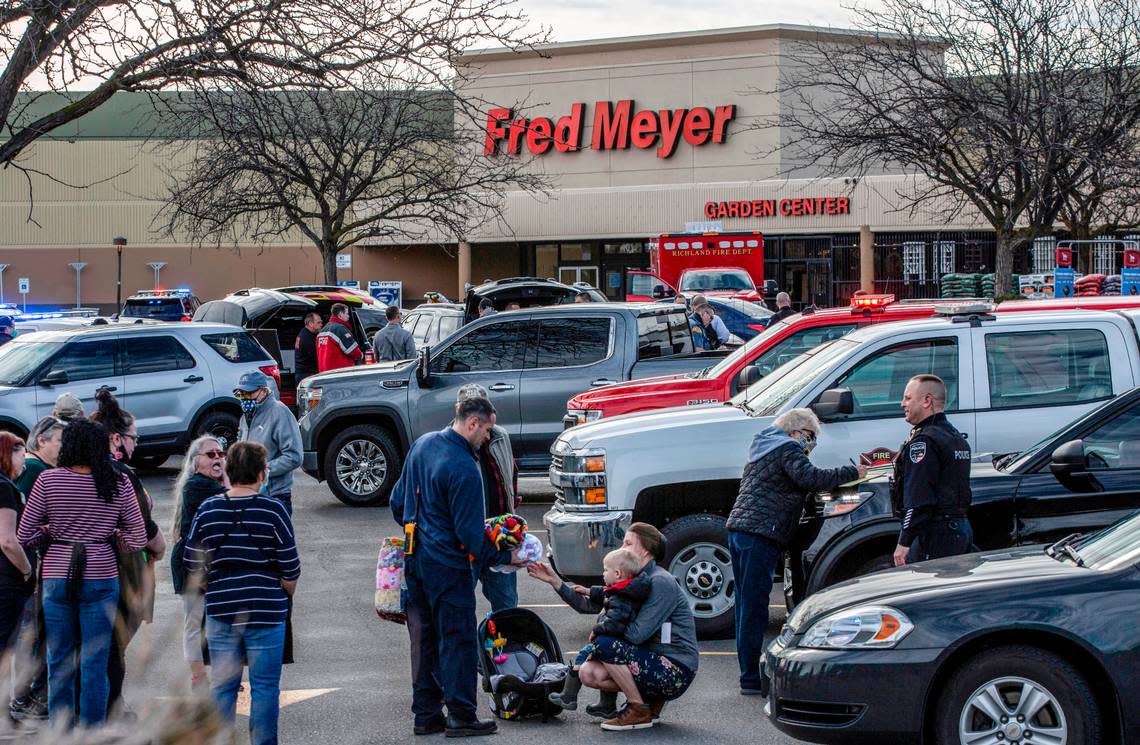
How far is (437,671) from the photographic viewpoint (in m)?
7.27

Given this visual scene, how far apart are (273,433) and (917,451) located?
4.63 m

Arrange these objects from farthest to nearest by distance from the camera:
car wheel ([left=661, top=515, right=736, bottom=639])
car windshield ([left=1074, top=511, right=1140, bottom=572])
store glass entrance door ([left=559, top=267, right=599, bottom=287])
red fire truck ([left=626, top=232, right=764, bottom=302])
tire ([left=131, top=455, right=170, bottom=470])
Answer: store glass entrance door ([left=559, top=267, right=599, bottom=287]) < red fire truck ([left=626, top=232, right=764, bottom=302]) < tire ([left=131, top=455, right=170, bottom=470]) < car wheel ([left=661, top=515, right=736, bottom=639]) < car windshield ([left=1074, top=511, right=1140, bottom=572])

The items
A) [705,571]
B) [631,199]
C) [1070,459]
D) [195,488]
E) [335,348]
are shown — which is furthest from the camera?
[631,199]

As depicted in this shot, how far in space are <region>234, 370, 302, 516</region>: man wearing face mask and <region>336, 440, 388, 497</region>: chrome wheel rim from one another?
5.15 metres

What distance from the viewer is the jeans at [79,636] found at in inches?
267

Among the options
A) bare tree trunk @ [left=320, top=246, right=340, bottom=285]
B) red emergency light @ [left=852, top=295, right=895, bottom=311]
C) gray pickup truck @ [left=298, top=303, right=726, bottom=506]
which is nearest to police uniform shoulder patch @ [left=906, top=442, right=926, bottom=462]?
red emergency light @ [left=852, top=295, right=895, bottom=311]

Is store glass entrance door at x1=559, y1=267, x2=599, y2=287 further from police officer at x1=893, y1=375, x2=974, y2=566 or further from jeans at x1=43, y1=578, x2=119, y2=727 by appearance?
jeans at x1=43, y1=578, x2=119, y2=727

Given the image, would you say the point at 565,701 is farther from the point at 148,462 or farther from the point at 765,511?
the point at 148,462

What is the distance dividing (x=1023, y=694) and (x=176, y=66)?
7.13 meters


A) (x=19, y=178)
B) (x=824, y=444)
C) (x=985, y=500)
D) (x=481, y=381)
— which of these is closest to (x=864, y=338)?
(x=824, y=444)

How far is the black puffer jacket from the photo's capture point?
7.59 meters

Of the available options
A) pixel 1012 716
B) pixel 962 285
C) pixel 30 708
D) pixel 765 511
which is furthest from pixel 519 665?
pixel 962 285

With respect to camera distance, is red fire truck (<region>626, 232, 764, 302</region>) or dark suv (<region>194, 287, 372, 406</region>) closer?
dark suv (<region>194, 287, 372, 406</region>)

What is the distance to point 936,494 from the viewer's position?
7.27m
